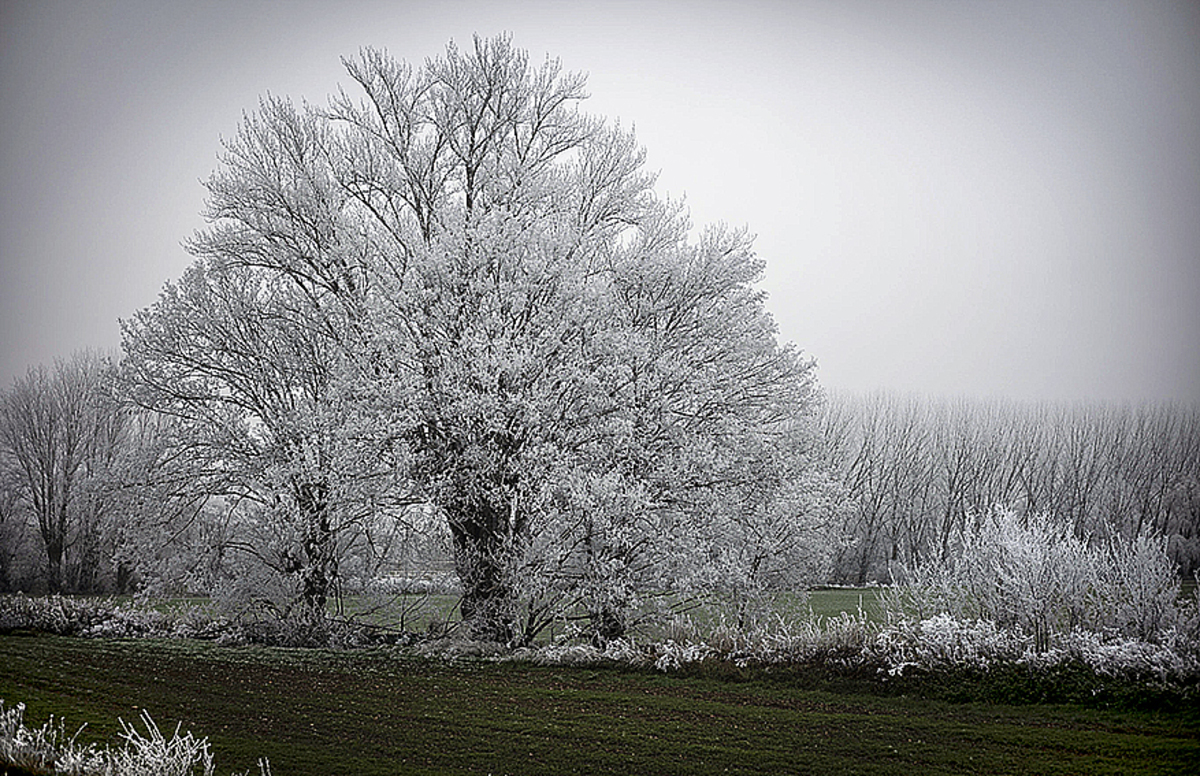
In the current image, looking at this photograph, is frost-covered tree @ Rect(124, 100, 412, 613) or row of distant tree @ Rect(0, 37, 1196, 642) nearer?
row of distant tree @ Rect(0, 37, 1196, 642)

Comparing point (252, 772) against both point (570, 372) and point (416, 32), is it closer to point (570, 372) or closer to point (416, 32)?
point (570, 372)

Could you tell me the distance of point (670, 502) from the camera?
41.0 ft

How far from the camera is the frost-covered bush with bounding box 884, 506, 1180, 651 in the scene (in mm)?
8852

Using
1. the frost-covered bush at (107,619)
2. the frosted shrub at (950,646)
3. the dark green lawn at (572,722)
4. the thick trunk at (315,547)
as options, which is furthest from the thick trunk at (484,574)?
the frosted shrub at (950,646)

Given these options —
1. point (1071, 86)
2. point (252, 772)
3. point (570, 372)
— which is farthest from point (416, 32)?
point (252, 772)

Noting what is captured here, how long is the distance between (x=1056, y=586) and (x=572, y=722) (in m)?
5.67

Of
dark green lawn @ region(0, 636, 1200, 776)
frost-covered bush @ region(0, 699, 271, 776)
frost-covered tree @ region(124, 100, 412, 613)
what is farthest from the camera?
frost-covered tree @ region(124, 100, 412, 613)

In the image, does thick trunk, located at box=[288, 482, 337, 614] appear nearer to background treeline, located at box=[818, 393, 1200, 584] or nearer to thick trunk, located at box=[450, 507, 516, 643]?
thick trunk, located at box=[450, 507, 516, 643]

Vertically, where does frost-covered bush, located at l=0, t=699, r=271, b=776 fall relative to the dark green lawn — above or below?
above

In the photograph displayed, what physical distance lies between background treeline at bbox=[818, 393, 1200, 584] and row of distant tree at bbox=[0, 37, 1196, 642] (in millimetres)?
11891

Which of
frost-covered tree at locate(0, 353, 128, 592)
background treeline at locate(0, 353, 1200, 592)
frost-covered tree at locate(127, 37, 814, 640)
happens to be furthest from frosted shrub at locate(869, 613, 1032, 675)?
frost-covered tree at locate(0, 353, 128, 592)

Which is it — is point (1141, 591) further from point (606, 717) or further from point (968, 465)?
point (968, 465)

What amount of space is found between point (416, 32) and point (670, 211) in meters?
6.61

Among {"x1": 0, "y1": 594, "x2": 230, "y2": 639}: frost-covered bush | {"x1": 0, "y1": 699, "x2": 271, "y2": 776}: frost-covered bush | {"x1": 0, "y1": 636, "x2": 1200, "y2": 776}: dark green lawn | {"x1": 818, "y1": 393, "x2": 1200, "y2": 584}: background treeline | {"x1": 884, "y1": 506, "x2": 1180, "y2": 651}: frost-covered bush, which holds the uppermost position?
{"x1": 818, "y1": 393, "x2": 1200, "y2": 584}: background treeline
